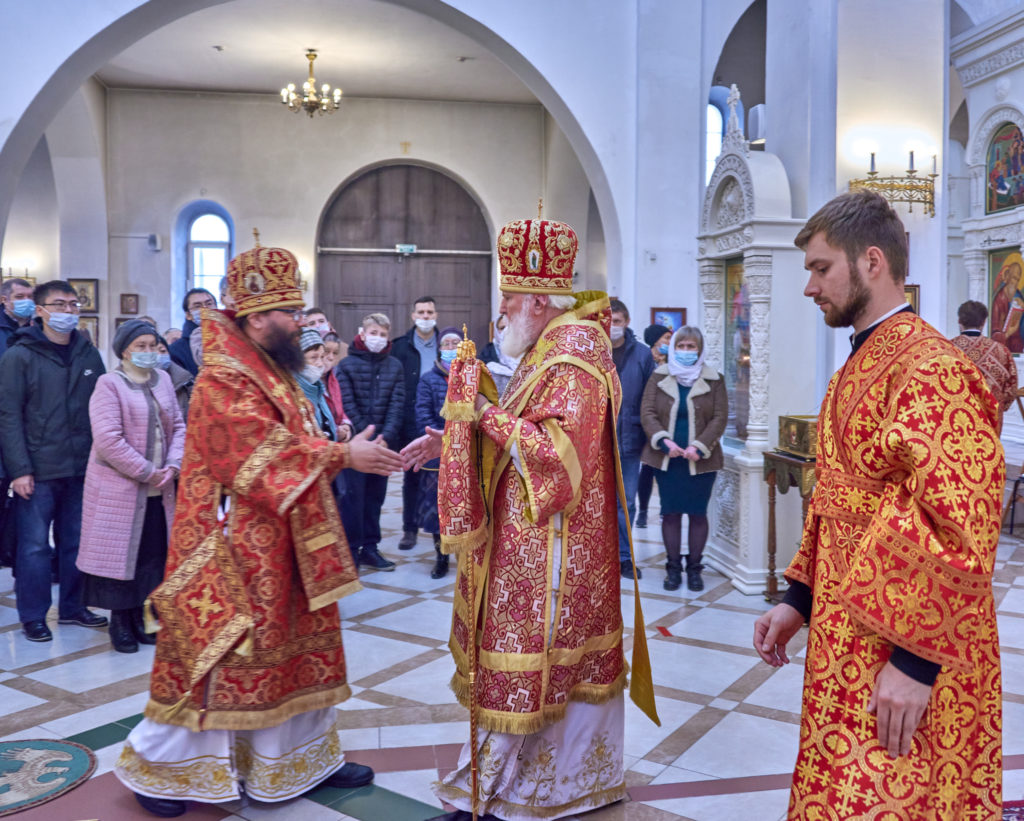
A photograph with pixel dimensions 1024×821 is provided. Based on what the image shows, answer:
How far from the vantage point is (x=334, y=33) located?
1158 centimetres

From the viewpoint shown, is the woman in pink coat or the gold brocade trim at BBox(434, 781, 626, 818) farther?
the woman in pink coat

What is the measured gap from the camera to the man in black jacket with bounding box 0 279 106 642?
464 cm

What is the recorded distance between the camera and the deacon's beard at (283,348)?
2.91 metres

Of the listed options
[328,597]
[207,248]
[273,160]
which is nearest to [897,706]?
A: [328,597]

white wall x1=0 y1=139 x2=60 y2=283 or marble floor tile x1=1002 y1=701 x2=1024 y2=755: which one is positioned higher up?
white wall x1=0 y1=139 x2=60 y2=283

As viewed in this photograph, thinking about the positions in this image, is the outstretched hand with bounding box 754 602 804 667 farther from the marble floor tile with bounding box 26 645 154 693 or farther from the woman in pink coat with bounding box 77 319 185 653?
the woman in pink coat with bounding box 77 319 185 653

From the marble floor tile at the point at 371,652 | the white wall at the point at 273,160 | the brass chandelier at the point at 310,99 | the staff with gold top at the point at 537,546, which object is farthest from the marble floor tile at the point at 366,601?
the white wall at the point at 273,160

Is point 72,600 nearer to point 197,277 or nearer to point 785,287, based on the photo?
point 785,287

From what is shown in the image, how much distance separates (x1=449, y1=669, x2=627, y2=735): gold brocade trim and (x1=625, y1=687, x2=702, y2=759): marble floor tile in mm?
696

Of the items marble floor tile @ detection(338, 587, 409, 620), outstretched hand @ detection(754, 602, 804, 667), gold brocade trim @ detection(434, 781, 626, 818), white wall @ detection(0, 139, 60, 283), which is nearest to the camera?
outstretched hand @ detection(754, 602, 804, 667)

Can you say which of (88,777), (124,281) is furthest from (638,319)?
(124,281)

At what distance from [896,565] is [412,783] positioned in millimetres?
2071

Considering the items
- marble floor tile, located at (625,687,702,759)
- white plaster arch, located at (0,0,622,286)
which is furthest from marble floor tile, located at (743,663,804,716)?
white plaster arch, located at (0,0,622,286)

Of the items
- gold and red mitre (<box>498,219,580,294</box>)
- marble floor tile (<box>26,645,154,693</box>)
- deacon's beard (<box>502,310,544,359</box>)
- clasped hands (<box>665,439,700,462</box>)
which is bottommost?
marble floor tile (<box>26,645,154,693</box>)
